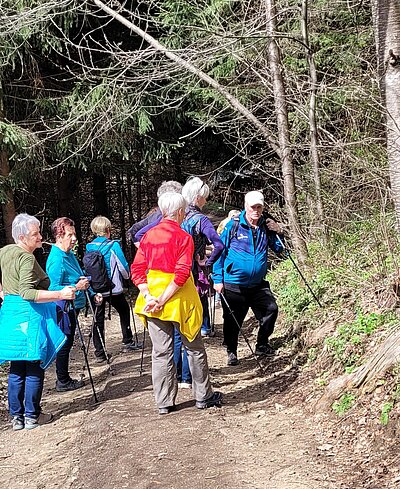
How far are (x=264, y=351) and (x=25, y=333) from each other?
10.4ft

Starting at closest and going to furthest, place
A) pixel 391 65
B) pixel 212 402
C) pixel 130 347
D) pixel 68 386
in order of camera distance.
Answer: pixel 391 65, pixel 212 402, pixel 68 386, pixel 130 347

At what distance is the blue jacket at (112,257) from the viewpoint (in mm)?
8562

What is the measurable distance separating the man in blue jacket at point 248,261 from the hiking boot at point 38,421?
2.28 meters

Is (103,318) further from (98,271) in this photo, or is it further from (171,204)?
(171,204)

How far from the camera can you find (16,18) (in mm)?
9375

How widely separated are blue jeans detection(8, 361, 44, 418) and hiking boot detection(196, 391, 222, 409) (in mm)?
1530

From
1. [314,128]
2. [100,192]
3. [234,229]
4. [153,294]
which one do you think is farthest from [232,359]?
[100,192]

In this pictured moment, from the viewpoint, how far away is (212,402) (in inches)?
226

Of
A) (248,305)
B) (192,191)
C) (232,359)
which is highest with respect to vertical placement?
(192,191)

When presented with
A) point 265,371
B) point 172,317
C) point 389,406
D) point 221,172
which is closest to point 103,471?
point 172,317

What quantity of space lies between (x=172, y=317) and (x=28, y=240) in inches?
61.2

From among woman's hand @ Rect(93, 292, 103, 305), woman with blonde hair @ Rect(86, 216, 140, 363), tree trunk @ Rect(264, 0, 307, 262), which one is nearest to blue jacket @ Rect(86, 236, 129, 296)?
woman with blonde hair @ Rect(86, 216, 140, 363)

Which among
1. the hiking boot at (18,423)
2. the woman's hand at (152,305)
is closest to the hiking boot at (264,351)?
the woman's hand at (152,305)

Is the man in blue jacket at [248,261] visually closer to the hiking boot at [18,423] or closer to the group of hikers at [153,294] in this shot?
the group of hikers at [153,294]
